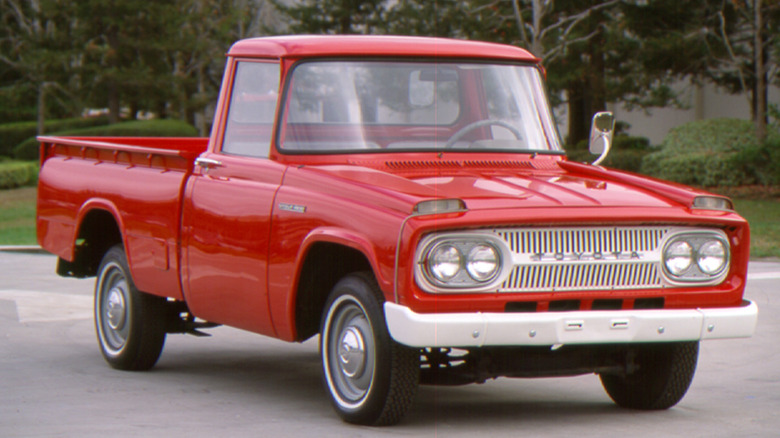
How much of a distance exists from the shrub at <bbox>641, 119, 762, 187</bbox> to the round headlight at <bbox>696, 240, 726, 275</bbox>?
67.2 ft

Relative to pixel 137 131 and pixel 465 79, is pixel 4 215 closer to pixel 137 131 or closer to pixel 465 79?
pixel 137 131

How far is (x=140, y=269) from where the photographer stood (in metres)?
8.62

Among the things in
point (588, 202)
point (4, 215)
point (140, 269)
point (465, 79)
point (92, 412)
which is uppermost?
point (465, 79)

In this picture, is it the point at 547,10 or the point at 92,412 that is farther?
the point at 547,10

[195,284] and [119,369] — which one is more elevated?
[195,284]

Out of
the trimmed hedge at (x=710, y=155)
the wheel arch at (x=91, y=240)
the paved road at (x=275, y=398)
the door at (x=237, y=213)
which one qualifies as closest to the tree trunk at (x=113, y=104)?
the trimmed hedge at (x=710, y=155)

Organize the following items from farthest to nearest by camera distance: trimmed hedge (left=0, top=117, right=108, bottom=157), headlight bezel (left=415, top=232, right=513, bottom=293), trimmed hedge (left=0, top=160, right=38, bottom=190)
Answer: trimmed hedge (left=0, top=117, right=108, bottom=157) < trimmed hedge (left=0, top=160, right=38, bottom=190) < headlight bezel (left=415, top=232, right=513, bottom=293)

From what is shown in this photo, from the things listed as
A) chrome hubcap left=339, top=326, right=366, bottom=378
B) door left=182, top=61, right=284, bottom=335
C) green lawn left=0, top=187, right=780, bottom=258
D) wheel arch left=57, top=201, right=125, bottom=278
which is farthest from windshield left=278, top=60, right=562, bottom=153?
green lawn left=0, top=187, right=780, bottom=258

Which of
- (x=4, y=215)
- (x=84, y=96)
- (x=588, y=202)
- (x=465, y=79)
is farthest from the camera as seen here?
(x=84, y=96)

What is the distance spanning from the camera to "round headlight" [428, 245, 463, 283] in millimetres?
6246

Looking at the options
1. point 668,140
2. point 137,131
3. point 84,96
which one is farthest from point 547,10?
point 84,96

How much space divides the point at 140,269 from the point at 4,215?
17.6 metres

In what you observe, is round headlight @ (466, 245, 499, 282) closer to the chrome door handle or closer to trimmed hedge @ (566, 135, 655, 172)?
the chrome door handle

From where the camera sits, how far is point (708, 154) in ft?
91.3
